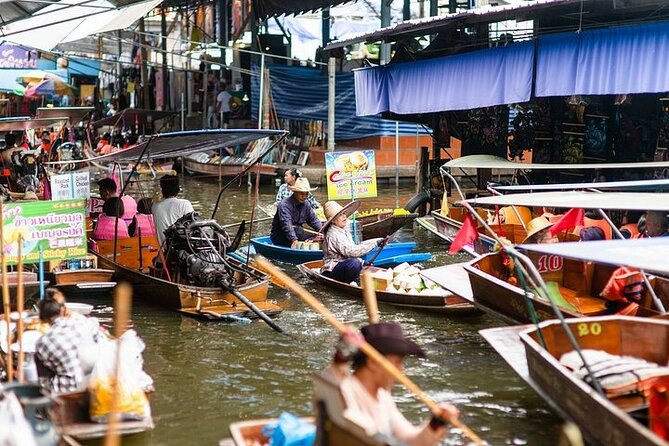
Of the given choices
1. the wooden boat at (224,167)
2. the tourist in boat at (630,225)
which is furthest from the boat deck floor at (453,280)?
the wooden boat at (224,167)

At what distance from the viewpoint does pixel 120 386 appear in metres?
7.30

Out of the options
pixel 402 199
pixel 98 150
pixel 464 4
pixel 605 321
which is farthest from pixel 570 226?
pixel 98 150

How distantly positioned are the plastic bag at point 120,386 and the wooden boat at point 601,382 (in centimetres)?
310

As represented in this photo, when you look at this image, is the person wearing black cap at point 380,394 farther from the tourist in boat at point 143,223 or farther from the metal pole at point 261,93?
the metal pole at point 261,93

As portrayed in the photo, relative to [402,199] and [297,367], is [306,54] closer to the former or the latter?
[402,199]

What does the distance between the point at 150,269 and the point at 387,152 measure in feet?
52.3

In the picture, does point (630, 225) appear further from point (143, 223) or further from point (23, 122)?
point (23, 122)

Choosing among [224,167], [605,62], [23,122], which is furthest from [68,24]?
[605,62]

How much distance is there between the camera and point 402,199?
24.9 m

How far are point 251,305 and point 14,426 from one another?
576 cm

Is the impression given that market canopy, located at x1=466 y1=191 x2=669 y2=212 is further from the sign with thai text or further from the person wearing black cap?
the sign with thai text

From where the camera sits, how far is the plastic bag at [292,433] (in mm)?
6066

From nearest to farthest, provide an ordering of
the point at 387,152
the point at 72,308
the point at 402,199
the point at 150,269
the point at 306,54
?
the point at 72,308
the point at 150,269
the point at 402,199
the point at 387,152
the point at 306,54

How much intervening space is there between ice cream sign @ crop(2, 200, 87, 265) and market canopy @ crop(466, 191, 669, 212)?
436 cm
